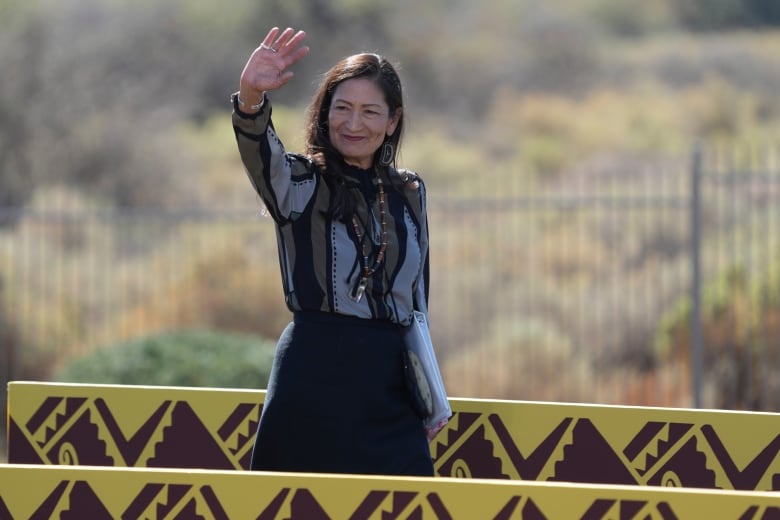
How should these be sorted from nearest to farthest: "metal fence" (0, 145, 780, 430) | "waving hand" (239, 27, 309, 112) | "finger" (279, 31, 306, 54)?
"waving hand" (239, 27, 309, 112), "finger" (279, 31, 306, 54), "metal fence" (0, 145, 780, 430)

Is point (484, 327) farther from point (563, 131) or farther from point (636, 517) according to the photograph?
point (563, 131)

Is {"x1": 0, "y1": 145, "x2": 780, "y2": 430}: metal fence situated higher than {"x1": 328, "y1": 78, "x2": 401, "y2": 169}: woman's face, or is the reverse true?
{"x1": 328, "y1": 78, "x2": 401, "y2": 169}: woman's face

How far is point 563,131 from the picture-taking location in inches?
975

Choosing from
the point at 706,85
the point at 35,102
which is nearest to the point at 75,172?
the point at 35,102

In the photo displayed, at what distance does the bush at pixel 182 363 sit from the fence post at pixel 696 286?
2.48 meters

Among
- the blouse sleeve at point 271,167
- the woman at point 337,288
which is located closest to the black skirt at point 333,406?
the woman at point 337,288

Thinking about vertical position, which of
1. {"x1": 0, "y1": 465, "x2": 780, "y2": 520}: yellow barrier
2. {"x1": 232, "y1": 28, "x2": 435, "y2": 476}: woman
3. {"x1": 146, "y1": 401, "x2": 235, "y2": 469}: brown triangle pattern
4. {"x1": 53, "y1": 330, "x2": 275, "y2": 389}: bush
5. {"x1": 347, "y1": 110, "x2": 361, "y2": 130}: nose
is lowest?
{"x1": 53, "y1": 330, "x2": 275, "y2": 389}: bush

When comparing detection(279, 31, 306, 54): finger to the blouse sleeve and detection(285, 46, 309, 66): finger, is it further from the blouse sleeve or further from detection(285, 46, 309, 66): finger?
the blouse sleeve

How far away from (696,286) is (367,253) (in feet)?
18.3

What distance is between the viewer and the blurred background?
969 centimetres

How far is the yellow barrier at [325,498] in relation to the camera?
261 centimetres

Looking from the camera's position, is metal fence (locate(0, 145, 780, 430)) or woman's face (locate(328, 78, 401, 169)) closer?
woman's face (locate(328, 78, 401, 169))

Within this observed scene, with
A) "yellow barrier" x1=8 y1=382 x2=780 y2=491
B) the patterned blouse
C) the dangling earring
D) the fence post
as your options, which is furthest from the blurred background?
"yellow barrier" x1=8 y1=382 x2=780 y2=491

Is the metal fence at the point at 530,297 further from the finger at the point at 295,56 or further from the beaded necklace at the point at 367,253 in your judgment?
the finger at the point at 295,56
